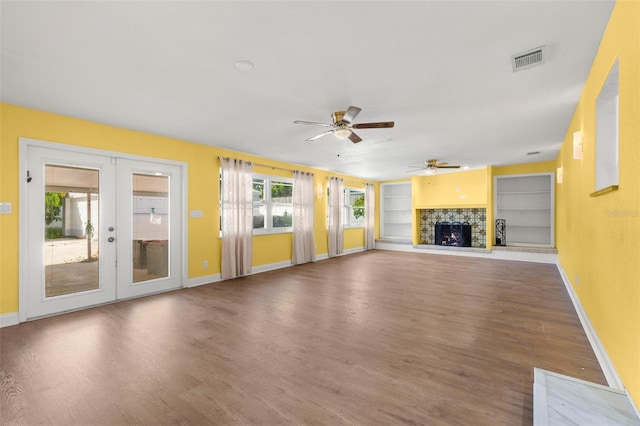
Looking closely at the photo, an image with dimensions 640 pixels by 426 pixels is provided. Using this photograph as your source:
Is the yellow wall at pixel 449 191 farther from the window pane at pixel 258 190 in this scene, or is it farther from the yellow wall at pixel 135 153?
the window pane at pixel 258 190

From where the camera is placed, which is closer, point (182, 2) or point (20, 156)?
point (182, 2)

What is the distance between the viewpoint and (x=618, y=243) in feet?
6.16

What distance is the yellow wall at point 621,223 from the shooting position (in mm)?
1536

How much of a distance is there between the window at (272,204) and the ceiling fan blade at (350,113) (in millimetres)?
3408

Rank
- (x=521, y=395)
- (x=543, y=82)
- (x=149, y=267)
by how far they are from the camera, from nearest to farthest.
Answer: (x=521, y=395)
(x=543, y=82)
(x=149, y=267)

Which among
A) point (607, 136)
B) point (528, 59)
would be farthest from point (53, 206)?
point (607, 136)

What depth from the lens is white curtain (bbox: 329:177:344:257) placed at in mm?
8320

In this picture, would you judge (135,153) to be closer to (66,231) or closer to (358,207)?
(66,231)

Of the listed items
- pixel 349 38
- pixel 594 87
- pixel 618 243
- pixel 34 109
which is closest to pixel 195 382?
pixel 349 38

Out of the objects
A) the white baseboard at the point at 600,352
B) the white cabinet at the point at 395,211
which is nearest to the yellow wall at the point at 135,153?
the white cabinet at the point at 395,211

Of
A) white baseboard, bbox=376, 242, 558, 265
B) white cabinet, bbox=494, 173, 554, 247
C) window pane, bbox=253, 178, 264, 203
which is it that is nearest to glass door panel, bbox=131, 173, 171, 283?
window pane, bbox=253, 178, 264, 203

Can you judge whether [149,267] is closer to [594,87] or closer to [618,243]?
[618,243]

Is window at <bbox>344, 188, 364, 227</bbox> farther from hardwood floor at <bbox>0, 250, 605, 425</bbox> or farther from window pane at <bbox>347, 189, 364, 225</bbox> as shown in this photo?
hardwood floor at <bbox>0, 250, 605, 425</bbox>

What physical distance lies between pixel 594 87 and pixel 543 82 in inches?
18.3
